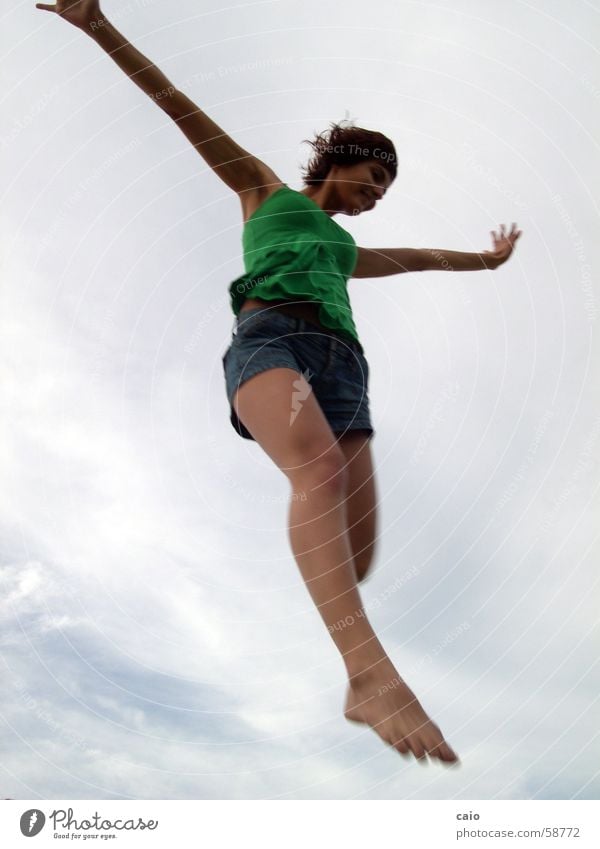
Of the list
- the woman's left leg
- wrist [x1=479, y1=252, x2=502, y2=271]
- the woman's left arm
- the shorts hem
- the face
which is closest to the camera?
the shorts hem

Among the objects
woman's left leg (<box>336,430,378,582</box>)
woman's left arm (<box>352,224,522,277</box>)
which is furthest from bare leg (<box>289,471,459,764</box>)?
woman's left arm (<box>352,224,522,277</box>)

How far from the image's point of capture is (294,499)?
5.29ft

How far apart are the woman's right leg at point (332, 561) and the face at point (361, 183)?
2.25 ft

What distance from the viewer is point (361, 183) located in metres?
2.04

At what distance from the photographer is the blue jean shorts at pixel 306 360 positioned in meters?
1.71

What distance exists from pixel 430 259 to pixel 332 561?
121 cm

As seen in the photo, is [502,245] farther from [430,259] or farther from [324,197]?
[324,197]

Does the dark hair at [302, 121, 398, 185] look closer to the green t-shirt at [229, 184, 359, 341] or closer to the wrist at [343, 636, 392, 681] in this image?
the green t-shirt at [229, 184, 359, 341]

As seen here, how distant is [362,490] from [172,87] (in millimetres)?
1105

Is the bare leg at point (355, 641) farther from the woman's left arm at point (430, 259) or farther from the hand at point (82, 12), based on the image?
the hand at point (82, 12)

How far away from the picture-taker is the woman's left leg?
71.5 inches
